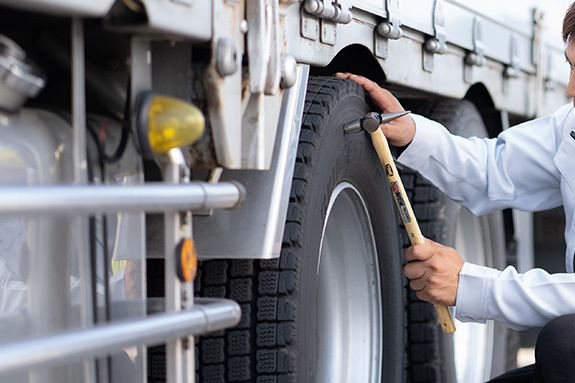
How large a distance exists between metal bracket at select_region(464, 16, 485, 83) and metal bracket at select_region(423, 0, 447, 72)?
12.2 inches

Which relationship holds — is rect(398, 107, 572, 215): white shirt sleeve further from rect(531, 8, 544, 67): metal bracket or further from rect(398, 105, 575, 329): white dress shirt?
rect(531, 8, 544, 67): metal bracket

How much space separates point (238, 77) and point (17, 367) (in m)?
0.68

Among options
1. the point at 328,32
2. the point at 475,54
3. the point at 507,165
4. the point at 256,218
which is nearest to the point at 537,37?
the point at 475,54

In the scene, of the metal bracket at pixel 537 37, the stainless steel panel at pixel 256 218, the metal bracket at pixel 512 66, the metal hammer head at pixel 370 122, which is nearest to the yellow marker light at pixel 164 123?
the stainless steel panel at pixel 256 218

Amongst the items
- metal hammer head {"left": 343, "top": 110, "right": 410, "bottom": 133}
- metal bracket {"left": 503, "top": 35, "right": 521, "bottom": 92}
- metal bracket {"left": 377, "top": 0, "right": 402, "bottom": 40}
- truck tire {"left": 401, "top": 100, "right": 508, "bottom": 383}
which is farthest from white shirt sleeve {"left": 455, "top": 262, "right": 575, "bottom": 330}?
metal bracket {"left": 503, "top": 35, "right": 521, "bottom": 92}

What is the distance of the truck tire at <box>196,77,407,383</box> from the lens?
5.97 ft

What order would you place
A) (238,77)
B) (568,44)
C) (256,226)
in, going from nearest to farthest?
(238,77)
(256,226)
(568,44)

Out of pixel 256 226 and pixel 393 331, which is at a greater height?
pixel 256 226

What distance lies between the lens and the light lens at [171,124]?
130 cm

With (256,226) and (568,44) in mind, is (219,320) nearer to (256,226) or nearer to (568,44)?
(256,226)

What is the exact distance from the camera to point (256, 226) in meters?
1.68

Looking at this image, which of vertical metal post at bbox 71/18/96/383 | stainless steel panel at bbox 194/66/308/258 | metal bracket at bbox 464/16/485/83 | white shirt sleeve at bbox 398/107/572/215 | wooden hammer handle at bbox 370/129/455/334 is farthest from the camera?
metal bracket at bbox 464/16/485/83

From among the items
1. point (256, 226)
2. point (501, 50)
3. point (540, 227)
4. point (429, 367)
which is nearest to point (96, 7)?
point (256, 226)

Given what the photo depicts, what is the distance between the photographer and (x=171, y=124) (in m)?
1.30
